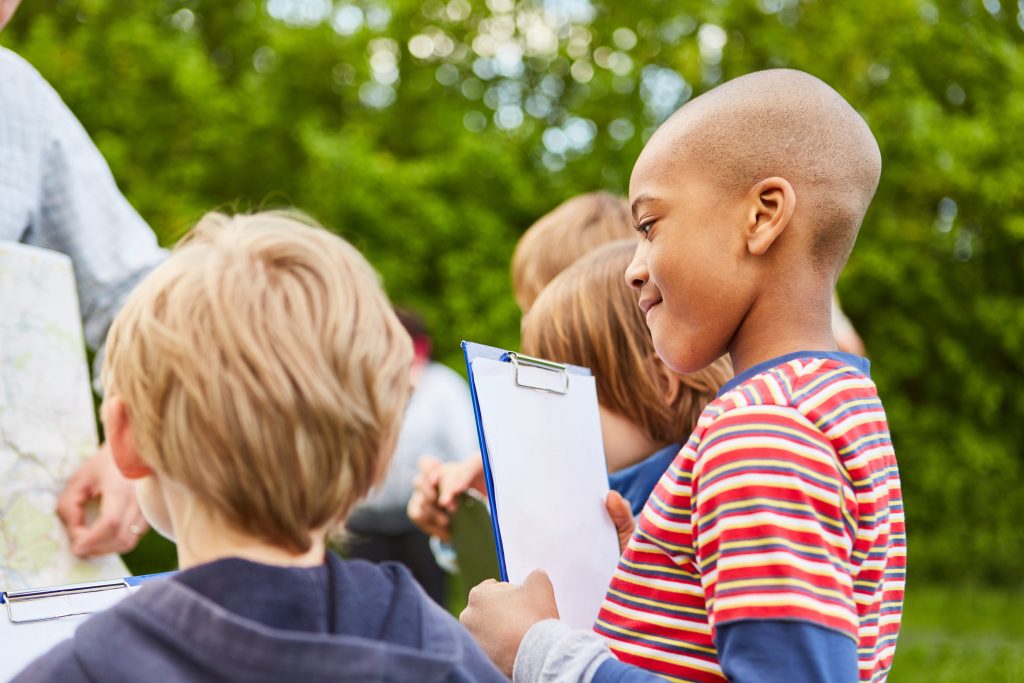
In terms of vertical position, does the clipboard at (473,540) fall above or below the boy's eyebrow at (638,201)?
below

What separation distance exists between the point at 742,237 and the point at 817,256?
0.11 metres

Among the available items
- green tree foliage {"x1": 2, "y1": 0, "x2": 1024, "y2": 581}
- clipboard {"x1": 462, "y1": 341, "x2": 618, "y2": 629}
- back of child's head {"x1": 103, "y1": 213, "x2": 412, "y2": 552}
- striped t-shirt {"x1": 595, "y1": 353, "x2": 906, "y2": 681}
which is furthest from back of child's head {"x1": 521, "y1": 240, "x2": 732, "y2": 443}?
green tree foliage {"x1": 2, "y1": 0, "x2": 1024, "y2": 581}

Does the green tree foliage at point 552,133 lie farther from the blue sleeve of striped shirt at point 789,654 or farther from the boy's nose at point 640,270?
the blue sleeve of striped shirt at point 789,654

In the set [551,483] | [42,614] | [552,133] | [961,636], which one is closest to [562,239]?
[551,483]

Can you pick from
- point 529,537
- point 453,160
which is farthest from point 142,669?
point 453,160

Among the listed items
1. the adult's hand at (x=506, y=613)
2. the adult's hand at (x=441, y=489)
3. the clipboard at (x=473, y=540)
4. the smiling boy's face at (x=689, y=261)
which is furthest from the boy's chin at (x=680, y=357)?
the adult's hand at (x=441, y=489)

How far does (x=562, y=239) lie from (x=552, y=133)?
21.6ft

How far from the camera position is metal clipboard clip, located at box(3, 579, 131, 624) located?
1.40 metres

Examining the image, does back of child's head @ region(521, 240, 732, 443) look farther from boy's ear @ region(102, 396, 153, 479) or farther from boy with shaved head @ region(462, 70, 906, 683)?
boy's ear @ region(102, 396, 153, 479)

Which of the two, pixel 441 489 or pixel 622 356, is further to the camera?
pixel 441 489

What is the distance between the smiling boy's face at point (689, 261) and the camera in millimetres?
1523

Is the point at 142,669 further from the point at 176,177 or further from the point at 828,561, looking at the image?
the point at 176,177

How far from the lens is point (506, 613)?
1547 millimetres

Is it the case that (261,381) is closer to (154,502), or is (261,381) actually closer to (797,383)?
(154,502)
